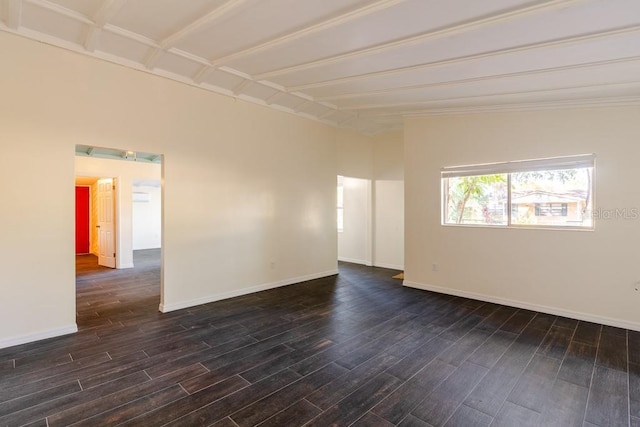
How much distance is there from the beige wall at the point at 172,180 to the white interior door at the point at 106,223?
4.30m

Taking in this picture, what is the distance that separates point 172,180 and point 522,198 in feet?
16.3

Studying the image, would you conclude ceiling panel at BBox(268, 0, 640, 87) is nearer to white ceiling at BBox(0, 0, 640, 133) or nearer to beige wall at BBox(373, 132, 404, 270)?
white ceiling at BBox(0, 0, 640, 133)

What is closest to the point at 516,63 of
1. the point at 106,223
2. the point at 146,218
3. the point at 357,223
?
the point at 357,223

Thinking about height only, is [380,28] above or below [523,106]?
above

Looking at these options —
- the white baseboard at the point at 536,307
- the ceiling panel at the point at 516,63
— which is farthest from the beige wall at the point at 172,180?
the white baseboard at the point at 536,307

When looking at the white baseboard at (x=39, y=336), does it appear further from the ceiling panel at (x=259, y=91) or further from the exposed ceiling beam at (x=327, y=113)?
the exposed ceiling beam at (x=327, y=113)

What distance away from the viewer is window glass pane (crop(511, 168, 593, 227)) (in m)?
4.01

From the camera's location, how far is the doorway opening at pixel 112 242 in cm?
475

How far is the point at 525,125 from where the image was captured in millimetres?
4344

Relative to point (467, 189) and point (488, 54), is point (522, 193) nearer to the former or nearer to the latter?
point (467, 189)

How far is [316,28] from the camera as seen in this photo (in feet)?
9.35

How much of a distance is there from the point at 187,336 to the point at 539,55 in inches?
179

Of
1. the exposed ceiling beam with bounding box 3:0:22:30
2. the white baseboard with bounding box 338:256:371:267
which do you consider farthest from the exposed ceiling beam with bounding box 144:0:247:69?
the white baseboard with bounding box 338:256:371:267

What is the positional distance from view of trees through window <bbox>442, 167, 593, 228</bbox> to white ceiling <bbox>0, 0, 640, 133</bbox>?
984 millimetres
